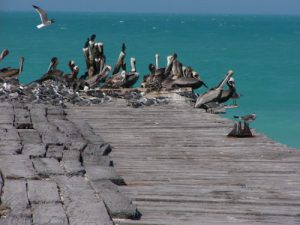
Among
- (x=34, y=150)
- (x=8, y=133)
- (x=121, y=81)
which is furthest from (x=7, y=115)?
(x=121, y=81)

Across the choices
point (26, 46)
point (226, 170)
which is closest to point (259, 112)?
point (226, 170)

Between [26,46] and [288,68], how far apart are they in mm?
20710

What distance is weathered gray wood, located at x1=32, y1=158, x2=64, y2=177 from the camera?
7.53 metres

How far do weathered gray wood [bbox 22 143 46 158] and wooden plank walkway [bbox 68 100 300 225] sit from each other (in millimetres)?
628

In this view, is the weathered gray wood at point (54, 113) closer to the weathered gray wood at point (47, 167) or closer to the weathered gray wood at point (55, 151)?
the weathered gray wood at point (55, 151)

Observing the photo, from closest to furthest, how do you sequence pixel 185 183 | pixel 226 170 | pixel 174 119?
pixel 185 183
pixel 226 170
pixel 174 119

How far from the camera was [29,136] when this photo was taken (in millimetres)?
9672

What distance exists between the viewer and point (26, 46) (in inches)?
2552

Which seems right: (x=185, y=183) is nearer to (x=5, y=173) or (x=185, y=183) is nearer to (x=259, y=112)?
(x=5, y=173)

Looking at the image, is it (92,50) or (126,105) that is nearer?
(126,105)

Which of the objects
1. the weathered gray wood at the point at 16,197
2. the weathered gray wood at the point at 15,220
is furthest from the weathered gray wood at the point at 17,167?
the weathered gray wood at the point at 15,220

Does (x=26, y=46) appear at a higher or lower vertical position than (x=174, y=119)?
lower

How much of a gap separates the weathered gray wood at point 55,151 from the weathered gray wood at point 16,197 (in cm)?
115

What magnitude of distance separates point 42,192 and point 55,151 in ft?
5.96
